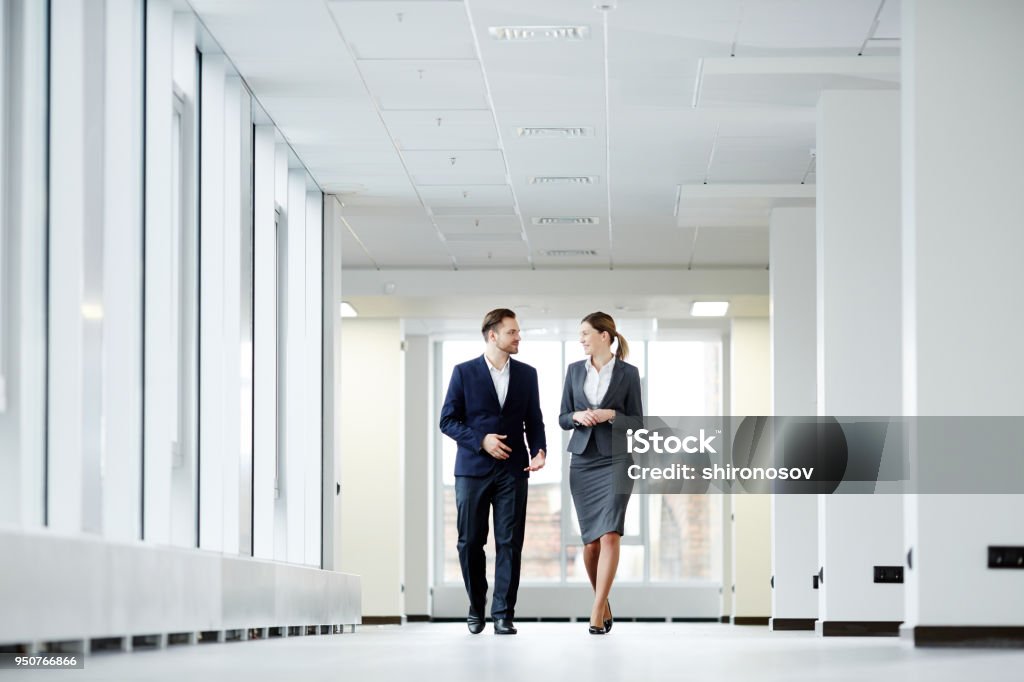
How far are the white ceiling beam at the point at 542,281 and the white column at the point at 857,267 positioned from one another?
19.5 feet

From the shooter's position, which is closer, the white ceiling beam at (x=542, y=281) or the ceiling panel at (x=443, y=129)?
the ceiling panel at (x=443, y=129)

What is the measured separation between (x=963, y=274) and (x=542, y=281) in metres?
8.38

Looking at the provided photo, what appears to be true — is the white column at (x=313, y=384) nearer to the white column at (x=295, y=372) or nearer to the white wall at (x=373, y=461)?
the white column at (x=295, y=372)

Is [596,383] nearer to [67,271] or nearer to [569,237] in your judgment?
[67,271]

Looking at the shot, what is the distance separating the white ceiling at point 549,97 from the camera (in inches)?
260

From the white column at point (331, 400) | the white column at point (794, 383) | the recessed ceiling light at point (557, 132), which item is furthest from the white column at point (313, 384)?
the white column at point (794, 383)

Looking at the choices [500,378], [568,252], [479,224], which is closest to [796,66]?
[500,378]

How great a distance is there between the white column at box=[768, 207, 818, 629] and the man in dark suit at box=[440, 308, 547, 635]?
330 centimetres

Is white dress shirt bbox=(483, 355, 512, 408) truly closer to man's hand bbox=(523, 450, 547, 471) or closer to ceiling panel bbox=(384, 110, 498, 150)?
man's hand bbox=(523, 450, 547, 471)

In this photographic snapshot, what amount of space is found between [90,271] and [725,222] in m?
6.64

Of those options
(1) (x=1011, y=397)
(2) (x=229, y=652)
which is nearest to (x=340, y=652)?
(2) (x=229, y=652)

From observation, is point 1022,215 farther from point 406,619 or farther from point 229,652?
point 406,619

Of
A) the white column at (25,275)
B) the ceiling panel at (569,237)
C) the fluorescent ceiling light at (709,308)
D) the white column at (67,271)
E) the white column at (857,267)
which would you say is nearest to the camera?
the white column at (25,275)

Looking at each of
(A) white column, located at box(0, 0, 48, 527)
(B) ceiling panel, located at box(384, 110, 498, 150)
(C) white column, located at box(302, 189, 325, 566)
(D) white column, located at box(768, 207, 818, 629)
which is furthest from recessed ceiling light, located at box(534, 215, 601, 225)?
(A) white column, located at box(0, 0, 48, 527)
